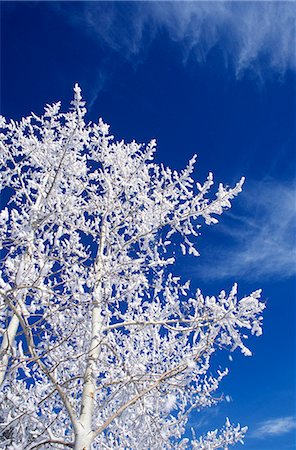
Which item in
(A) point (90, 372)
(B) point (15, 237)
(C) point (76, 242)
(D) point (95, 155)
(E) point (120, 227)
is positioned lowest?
(A) point (90, 372)

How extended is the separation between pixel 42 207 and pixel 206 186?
2688 mm

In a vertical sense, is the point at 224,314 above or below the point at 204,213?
below

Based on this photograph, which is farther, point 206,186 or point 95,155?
point 95,155

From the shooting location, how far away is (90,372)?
4453 millimetres

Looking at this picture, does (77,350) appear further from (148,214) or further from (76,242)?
(148,214)

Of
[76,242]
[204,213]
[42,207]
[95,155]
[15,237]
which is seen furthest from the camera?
[95,155]

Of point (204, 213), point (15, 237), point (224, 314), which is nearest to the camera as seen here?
point (15, 237)

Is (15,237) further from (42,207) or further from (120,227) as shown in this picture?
(120,227)

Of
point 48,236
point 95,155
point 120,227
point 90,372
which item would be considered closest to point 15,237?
point 48,236

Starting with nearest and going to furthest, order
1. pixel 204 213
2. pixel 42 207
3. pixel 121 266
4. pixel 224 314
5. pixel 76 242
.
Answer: pixel 42 207 < pixel 224 314 < pixel 121 266 < pixel 204 213 < pixel 76 242

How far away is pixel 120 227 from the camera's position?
6.25 meters

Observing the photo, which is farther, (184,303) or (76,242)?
(76,242)

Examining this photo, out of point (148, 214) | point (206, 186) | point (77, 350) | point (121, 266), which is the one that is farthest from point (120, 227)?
point (77, 350)

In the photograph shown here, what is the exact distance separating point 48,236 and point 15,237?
0.40 m
